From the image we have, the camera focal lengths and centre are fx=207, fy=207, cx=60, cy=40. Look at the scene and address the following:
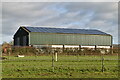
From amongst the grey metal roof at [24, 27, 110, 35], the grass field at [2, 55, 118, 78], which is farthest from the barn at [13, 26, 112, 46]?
the grass field at [2, 55, 118, 78]

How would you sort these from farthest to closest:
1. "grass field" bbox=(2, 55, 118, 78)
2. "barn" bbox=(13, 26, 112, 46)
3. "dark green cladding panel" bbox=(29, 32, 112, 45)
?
"barn" bbox=(13, 26, 112, 46), "dark green cladding panel" bbox=(29, 32, 112, 45), "grass field" bbox=(2, 55, 118, 78)

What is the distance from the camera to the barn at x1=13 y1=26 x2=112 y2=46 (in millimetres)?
47625

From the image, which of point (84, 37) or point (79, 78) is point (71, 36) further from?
point (79, 78)

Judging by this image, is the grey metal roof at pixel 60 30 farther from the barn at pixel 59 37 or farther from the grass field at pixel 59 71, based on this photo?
the grass field at pixel 59 71

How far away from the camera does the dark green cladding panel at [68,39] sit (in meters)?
47.5

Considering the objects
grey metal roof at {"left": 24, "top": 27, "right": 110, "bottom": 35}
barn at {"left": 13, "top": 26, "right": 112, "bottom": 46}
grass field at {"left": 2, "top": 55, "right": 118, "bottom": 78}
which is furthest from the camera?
grey metal roof at {"left": 24, "top": 27, "right": 110, "bottom": 35}

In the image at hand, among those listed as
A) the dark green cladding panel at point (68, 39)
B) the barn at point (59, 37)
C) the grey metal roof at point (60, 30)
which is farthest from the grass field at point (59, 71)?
the grey metal roof at point (60, 30)

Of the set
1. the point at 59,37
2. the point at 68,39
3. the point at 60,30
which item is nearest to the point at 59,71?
the point at 59,37

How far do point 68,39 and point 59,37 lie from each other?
7.50ft

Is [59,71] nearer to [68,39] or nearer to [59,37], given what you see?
[59,37]

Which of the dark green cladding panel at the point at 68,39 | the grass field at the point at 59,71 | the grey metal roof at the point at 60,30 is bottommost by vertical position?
the grass field at the point at 59,71

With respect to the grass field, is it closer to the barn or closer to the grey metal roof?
the barn

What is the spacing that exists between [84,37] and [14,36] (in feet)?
63.2

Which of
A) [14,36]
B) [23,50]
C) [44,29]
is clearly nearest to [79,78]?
[23,50]
